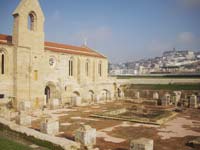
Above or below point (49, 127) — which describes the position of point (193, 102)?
above

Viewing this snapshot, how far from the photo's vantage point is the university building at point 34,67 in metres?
27.0

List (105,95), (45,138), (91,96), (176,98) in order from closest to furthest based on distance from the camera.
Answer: (45,138) → (176,98) → (91,96) → (105,95)

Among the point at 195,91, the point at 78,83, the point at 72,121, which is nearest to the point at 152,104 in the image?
the point at 195,91

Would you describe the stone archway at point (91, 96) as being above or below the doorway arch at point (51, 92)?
below

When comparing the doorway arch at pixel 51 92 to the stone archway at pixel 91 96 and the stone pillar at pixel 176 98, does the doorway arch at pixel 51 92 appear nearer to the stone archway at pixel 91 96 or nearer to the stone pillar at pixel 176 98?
the stone archway at pixel 91 96

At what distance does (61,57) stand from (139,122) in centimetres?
1769

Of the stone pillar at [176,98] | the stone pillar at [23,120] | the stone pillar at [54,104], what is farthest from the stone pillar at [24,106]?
the stone pillar at [176,98]

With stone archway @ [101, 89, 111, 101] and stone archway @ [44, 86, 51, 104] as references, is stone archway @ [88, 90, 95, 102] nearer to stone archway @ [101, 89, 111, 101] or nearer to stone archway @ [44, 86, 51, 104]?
stone archway @ [101, 89, 111, 101]

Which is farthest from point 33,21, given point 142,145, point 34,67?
point 142,145

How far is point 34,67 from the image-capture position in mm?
29266

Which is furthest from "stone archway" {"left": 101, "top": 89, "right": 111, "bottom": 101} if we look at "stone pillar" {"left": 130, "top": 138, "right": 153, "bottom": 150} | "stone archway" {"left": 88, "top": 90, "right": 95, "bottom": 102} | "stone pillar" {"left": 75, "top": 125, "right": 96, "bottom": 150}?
"stone pillar" {"left": 130, "top": 138, "right": 153, "bottom": 150}

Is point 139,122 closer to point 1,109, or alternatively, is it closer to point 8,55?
point 1,109

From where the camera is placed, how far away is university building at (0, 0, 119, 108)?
2703 cm

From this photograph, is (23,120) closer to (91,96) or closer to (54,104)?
(54,104)
